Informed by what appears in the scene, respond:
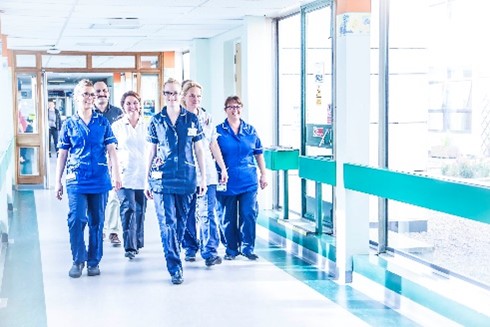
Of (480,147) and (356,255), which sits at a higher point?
(480,147)

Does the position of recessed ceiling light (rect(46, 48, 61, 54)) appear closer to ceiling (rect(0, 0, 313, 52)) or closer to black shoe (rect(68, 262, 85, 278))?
ceiling (rect(0, 0, 313, 52))

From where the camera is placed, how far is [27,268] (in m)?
6.33

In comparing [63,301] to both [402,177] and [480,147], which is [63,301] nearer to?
[402,177]

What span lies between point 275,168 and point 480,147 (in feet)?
8.46

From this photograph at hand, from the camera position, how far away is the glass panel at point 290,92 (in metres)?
8.24

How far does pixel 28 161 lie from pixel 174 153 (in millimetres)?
8224

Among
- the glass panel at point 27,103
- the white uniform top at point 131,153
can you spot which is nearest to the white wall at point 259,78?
the white uniform top at point 131,153

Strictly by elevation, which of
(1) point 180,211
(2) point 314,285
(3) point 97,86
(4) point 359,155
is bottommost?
(2) point 314,285

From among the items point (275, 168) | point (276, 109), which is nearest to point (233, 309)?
point (275, 168)

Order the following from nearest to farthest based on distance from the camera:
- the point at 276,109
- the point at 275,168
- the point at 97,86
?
the point at 97,86, the point at 275,168, the point at 276,109

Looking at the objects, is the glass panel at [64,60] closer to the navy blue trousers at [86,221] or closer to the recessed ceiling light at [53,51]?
the recessed ceiling light at [53,51]

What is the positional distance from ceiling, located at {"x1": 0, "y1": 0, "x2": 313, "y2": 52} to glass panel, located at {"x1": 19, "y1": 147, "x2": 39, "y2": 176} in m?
1.97

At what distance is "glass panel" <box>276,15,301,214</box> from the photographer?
27.0 ft

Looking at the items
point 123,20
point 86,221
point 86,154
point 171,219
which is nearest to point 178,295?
point 171,219
